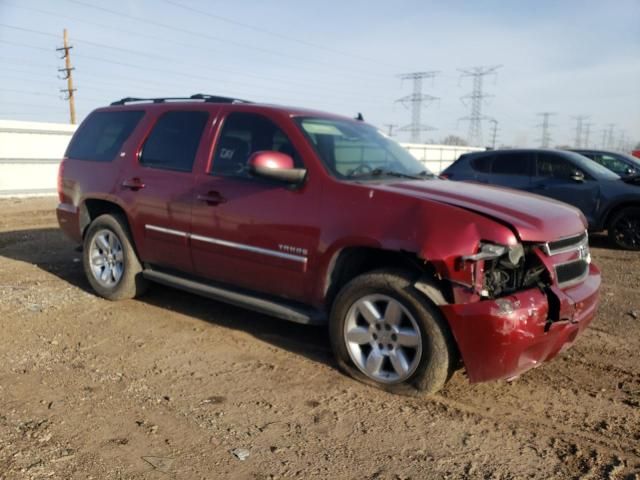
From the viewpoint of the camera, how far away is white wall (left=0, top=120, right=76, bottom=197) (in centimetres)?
1573

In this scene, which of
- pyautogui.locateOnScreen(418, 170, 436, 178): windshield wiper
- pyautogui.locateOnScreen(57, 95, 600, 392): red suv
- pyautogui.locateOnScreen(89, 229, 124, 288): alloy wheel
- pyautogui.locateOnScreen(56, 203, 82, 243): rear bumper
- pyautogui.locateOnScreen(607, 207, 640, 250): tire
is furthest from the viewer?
pyautogui.locateOnScreen(607, 207, 640, 250): tire

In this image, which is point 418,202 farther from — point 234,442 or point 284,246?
point 234,442

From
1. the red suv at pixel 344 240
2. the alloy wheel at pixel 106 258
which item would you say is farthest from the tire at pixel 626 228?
the alloy wheel at pixel 106 258

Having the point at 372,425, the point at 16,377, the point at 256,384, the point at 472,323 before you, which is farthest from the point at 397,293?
the point at 16,377

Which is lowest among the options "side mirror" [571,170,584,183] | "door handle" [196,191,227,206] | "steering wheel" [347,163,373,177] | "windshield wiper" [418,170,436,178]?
"side mirror" [571,170,584,183]

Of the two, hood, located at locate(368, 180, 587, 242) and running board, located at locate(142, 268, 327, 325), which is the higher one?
hood, located at locate(368, 180, 587, 242)

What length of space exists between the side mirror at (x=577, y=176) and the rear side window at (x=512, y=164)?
0.76 meters

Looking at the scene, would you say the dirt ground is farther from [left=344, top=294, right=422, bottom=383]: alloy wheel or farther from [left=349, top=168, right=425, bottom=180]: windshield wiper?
[left=349, top=168, right=425, bottom=180]: windshield wiper

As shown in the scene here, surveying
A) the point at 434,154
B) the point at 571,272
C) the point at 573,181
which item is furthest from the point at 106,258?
the point at 434,154

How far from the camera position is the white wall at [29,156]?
51.6ft

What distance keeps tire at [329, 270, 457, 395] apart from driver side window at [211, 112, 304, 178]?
1357mm

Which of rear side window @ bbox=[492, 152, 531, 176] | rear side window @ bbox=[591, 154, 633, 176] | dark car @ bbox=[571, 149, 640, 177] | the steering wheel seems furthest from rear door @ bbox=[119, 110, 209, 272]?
rear side window @ bbox=[591, 154, 633, 176]

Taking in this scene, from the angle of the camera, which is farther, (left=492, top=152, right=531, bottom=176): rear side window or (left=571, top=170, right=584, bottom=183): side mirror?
(left=492, top=152, right=531, bottom=176): rear side window

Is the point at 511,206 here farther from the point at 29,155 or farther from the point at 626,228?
the point at 29,155
